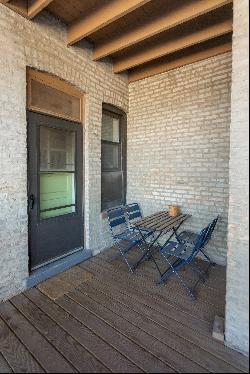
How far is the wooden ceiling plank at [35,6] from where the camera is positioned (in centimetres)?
235

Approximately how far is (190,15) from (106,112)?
1.98 meters

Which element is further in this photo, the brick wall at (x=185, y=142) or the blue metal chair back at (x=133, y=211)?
the blue metal chair back at (x=133, y=211)

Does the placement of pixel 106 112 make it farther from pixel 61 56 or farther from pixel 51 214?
pixel 51 214

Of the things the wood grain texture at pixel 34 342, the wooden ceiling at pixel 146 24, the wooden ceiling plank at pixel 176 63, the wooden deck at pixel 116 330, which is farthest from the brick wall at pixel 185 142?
the wood grain texture at pixel 34 342

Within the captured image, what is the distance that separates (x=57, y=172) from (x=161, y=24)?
2396mm

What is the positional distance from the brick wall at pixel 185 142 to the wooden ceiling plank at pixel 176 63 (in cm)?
8

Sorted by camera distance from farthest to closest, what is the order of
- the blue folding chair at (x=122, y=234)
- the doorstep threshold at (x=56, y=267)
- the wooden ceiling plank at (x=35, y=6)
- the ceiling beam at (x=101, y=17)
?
1. the blue folding chair at (x=122, y=234)
2. the doorstep threshold at (x=56, y=267)
3. the ceiling beam at (x=101, y=17)
4. the wooden ceiling plank at (x=35, y=6)

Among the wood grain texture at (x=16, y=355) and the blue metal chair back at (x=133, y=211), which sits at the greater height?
the blue metal chair back at (x=133, y=211)

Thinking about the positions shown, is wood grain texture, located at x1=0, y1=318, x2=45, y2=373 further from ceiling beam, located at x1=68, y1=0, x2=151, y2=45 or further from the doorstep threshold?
ceiling beam, located at x1=68, y1=0, x2=151, y2=45

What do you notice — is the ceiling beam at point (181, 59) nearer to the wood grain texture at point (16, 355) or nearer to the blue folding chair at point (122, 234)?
the blue folding chair at point (122, 234)

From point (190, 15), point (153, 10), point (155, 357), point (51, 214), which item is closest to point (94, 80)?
point (153, 10)

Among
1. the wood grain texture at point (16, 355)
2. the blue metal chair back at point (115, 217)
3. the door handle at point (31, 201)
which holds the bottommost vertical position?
the wood grain texture at point (16, 355)

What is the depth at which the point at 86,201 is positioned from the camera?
3.56 metres

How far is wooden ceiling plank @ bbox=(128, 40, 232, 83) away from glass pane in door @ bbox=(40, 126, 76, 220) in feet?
6.15
